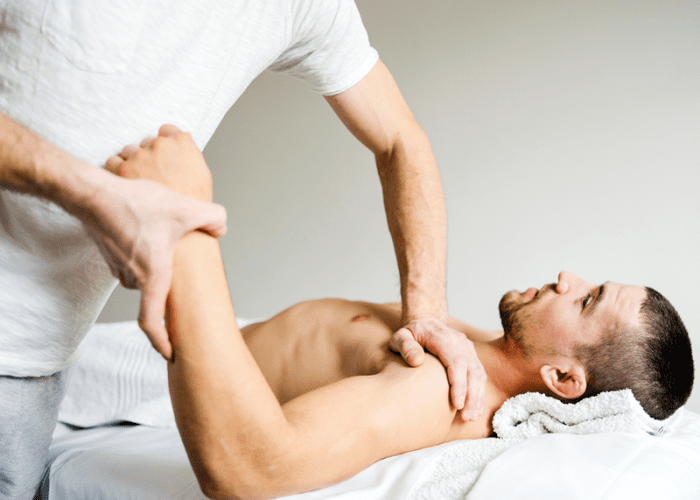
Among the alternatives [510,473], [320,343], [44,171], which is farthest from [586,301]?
[44,171]

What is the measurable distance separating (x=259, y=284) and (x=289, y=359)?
6.15 ft

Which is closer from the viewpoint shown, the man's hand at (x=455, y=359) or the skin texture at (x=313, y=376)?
the skin texture at (x=313, y=376)

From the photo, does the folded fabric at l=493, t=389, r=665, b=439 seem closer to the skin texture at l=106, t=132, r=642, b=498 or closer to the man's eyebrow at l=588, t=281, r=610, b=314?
the skin texture at l=106, t=132, r=642, b=498

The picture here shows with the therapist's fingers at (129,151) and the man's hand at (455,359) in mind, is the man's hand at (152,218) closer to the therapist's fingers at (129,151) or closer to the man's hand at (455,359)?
the therapist's fingers at (129,151)

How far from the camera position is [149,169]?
23.6 inches

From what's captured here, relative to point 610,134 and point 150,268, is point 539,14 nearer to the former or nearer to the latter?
point 610,134

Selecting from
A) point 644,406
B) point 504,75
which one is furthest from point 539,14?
point 644,406

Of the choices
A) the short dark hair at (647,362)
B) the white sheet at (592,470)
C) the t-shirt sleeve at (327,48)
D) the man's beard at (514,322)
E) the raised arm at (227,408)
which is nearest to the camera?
the raised arm at (227,408)

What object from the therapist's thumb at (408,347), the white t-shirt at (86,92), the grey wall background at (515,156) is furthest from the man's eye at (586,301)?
the grey wall background at (515,156)

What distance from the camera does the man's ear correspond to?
1.08m

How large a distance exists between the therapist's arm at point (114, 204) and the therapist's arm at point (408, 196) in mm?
611

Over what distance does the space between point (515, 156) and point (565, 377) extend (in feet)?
4.39

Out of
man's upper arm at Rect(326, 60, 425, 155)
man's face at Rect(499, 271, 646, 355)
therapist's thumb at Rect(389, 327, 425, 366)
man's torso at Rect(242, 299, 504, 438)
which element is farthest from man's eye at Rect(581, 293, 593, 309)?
man's upper arm at Rect(326, 60, 425, 155)

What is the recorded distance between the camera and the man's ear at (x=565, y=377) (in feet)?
3.54
